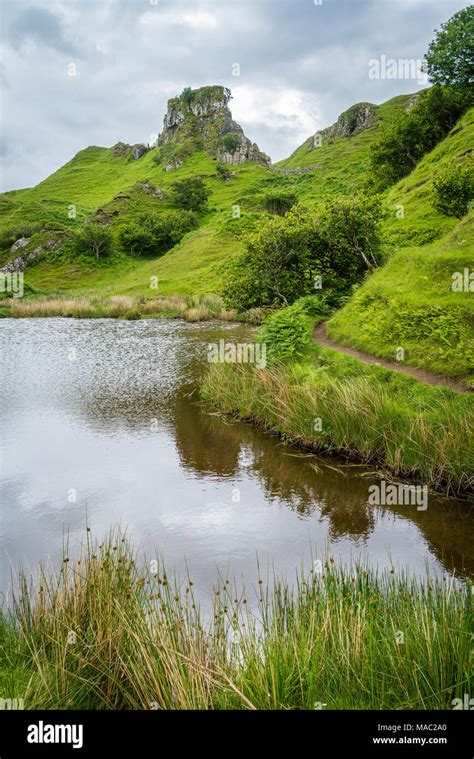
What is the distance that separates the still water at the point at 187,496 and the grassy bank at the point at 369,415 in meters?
0.54

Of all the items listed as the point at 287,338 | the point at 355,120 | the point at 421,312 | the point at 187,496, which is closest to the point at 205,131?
the point at 355,120

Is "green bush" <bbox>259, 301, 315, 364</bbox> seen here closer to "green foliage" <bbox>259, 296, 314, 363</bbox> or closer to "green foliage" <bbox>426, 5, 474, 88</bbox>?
"green foliage" <bbox>259, 296, 314, 363</bbox>

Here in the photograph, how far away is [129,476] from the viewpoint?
1207 cm

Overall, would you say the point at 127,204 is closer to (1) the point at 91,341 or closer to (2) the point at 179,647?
(1) the point at 91,341

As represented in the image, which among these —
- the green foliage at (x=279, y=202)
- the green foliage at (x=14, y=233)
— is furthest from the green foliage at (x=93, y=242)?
the green foliage at (x=279, y=202)

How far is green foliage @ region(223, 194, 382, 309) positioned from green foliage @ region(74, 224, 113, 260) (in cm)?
5720

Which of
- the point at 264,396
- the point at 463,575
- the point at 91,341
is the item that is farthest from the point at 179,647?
the point at 91,341

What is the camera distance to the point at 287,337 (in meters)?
18.5

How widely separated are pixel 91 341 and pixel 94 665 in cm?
2896

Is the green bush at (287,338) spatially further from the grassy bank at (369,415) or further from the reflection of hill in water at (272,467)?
the reflection of hill in water at (272,467)

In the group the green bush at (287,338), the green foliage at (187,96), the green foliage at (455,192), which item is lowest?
the green bush at (287,338)

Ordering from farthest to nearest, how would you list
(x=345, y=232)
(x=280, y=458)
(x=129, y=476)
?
(x=345, y=232), (x=280, y=458), (x=129, y=476)

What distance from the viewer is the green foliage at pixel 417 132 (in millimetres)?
53644

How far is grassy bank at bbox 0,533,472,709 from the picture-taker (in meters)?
4.23
